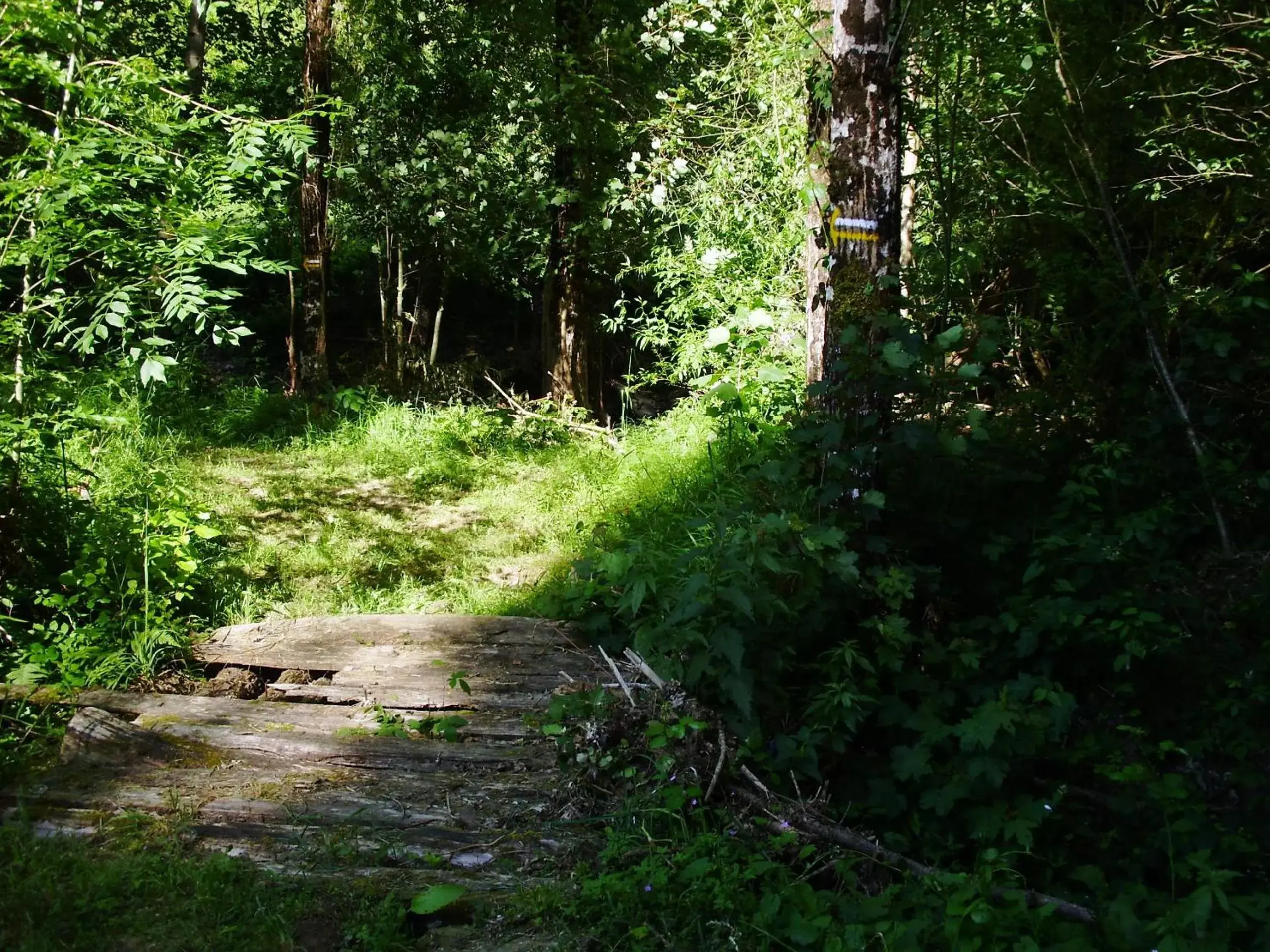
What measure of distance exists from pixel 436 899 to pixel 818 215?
3115 mm

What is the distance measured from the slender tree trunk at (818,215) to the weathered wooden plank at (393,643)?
1795 mm

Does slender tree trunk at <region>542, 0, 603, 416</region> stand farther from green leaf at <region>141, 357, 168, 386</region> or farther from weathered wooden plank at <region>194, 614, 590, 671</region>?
green leaf at <region>141, 357, 168, 386</region>

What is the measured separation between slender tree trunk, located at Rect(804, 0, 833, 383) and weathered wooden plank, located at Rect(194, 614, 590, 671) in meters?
1.80

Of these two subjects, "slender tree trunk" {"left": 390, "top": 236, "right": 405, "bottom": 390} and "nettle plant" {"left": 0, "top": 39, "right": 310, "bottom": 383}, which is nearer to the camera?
"nettle plant" {"left": 0, "top": 39, "right": 310, "bottom": 383}

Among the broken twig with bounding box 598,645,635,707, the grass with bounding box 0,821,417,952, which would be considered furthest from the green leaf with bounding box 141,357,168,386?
the broken twig with bounding box 598,645,635,707

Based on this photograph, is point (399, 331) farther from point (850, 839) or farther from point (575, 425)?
point (850, 839)

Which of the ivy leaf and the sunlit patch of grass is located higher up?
the sunlit patch of grass

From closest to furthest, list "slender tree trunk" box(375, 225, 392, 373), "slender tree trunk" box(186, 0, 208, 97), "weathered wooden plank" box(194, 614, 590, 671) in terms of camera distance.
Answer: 1. "weathered wooden plank" box(194, 614, 590, 671)
2. "slender tree trunk" box(186, 0, 208, 97)
3. "slender tree trunk" box(375, 225, 392, 373)

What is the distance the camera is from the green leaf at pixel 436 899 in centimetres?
257

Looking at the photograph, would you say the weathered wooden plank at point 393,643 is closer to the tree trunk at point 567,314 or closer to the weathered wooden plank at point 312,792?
the weathered wooden plank at point 312,792

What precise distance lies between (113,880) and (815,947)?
6.47ft

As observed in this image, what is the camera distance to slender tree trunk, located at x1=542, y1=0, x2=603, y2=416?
859 cm

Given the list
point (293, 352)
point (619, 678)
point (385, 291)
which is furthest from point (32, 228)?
point (385, 291)

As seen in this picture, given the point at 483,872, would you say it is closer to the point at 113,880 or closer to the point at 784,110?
the point at 113,880
